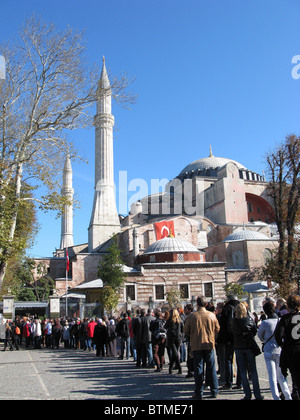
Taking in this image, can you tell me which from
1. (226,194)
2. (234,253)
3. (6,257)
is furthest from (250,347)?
(226,194)

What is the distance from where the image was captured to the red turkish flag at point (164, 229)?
38.7 meters

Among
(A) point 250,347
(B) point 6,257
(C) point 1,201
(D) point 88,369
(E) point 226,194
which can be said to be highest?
(E) point 226,194

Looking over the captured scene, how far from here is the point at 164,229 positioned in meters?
39.1

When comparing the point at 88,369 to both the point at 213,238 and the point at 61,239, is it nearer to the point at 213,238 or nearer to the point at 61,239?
the point at 213,238

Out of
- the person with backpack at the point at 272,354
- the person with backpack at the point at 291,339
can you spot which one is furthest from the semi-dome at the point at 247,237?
the person with backpack at the point at 291,339

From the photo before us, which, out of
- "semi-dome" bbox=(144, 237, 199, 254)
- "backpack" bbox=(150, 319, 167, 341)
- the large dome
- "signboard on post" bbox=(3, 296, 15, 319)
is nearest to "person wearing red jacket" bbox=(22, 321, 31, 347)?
"signboard on post" bbox=(3, 296, 15, 319)

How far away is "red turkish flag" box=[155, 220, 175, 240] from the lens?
38.7 m

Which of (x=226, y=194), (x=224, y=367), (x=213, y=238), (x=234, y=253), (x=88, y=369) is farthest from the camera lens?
(x=226, y=194)

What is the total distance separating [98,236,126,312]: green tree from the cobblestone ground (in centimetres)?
1336

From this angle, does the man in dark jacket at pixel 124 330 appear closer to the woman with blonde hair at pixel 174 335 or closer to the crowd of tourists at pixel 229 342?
the crowd of tourists at pixel 229 342

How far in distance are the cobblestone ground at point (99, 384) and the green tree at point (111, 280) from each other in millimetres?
13358

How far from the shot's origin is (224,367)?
7.16 m

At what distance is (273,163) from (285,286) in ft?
21.8

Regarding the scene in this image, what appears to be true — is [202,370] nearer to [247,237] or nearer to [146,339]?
[146,339]
